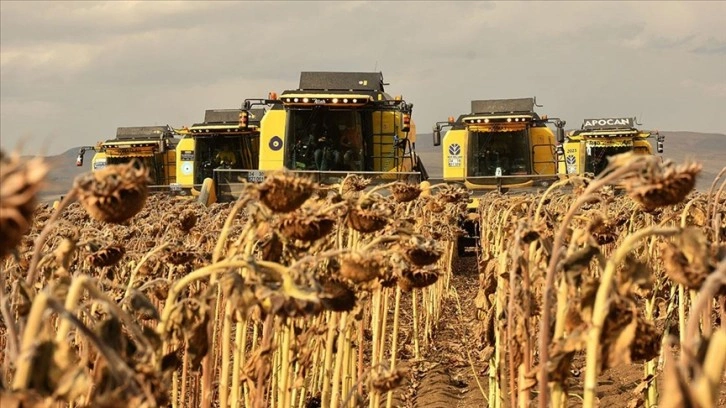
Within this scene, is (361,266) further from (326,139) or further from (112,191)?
(326,139)

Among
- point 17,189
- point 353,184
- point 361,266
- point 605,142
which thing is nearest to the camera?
point 17,189

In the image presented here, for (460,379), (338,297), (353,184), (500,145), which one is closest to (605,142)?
(500,145)

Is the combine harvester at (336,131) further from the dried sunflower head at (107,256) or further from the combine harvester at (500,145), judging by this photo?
the dried sunflower head at (107,256)

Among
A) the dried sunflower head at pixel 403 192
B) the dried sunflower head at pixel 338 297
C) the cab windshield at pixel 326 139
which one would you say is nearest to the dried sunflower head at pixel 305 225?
the dried sunflower head at pixel 338 297

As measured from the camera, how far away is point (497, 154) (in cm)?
2195

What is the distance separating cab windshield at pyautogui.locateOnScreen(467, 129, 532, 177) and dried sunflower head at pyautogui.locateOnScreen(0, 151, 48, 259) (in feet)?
66.5

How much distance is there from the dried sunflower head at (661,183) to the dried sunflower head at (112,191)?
1.08 metres

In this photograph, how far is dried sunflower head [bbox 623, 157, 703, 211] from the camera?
8.09ft

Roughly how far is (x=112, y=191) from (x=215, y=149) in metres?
23.5

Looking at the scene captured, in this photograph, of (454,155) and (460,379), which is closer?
(460,379)

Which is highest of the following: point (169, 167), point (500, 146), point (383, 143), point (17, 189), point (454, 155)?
point (169, 167)

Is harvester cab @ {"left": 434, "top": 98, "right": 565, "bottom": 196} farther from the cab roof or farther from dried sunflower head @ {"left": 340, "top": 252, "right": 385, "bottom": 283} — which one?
dried sunflower head @ {"left": 340, "top": 252, "right": 385, "bottom": 283}

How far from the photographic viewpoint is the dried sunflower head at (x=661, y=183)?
2.46 metres

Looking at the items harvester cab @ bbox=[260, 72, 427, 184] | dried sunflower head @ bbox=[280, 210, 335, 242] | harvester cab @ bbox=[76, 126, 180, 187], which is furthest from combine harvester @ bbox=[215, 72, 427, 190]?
dried sunflower head @ bbox=[280, 210, 335, 242]
